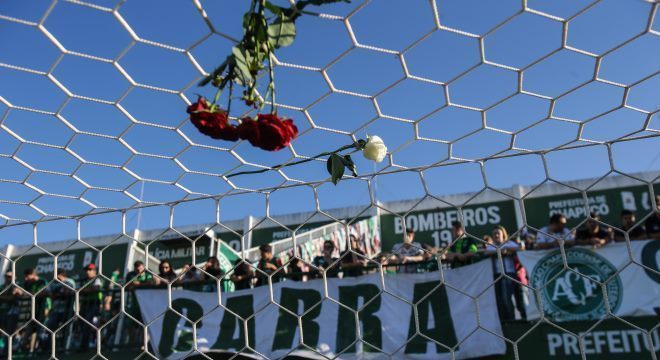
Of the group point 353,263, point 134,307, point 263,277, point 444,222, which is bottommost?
point 134,307

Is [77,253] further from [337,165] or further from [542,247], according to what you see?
[337,165]

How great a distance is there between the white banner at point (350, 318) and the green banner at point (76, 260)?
22.7 feet

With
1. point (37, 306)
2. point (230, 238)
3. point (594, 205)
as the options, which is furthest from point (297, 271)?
Answer: point (230, 238)

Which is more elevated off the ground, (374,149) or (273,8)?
(273,8)

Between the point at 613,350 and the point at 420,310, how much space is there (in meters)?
1.20

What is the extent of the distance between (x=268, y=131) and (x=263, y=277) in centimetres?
285

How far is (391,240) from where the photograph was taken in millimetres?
9180

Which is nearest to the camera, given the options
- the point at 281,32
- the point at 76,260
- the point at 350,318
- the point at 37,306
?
the point at 281,32

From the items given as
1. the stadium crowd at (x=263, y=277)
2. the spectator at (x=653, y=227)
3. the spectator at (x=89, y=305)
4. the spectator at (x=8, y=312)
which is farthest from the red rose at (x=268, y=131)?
the spectator at (x=8, y=312)

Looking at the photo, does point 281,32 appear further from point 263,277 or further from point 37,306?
point 37,306

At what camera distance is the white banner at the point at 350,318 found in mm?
3822

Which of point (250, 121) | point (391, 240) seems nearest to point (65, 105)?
point (250, 121)

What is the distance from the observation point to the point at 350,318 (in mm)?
4074

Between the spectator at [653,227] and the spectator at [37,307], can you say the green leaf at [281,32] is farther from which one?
the spectator at [37,307]
